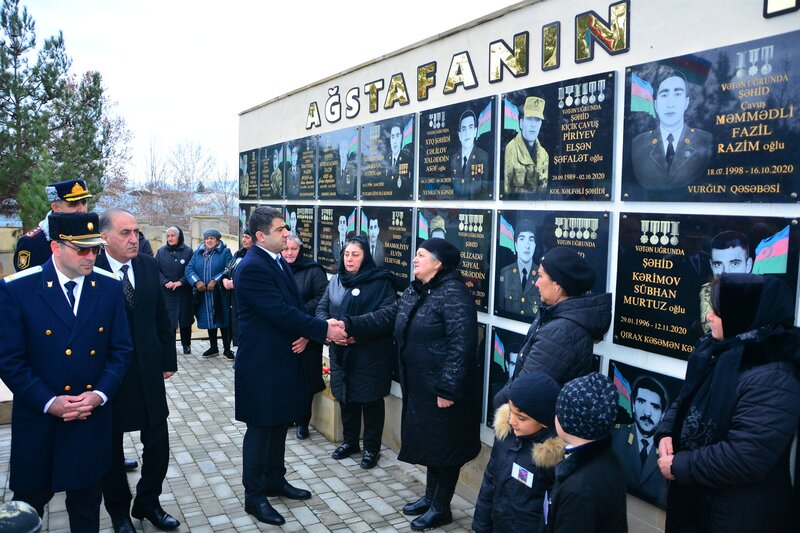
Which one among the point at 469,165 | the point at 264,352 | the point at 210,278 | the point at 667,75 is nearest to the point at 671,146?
the point at 667,75

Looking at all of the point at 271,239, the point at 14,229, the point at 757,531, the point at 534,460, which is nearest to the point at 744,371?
the point at 757,531

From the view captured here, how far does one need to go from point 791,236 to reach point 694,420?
888 millimetres

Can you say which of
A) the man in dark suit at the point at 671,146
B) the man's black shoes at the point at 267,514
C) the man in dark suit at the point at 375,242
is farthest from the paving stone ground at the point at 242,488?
the man in dark suit at the point at 671,146

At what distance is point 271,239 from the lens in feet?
13.9

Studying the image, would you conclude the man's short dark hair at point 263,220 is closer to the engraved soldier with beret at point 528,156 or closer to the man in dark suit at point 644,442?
the engraved soldier with beret at point 528,156

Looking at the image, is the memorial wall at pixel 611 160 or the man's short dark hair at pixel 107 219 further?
the man's short dark hair at pixel 107 219

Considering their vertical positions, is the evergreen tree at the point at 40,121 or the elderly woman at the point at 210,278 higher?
the evergreen tree at the point at 40,121

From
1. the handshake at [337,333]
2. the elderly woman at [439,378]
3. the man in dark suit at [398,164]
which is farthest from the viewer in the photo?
the man in dark suit at [398,164]

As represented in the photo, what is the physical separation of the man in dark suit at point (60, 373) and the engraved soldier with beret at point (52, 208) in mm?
1292

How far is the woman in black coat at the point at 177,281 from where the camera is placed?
8.60 meters

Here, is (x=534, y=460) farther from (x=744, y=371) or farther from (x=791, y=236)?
(x=791, y=236)

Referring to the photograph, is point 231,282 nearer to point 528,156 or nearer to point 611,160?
point 528,156

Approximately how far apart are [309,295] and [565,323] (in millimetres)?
3325

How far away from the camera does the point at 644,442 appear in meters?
3.33
